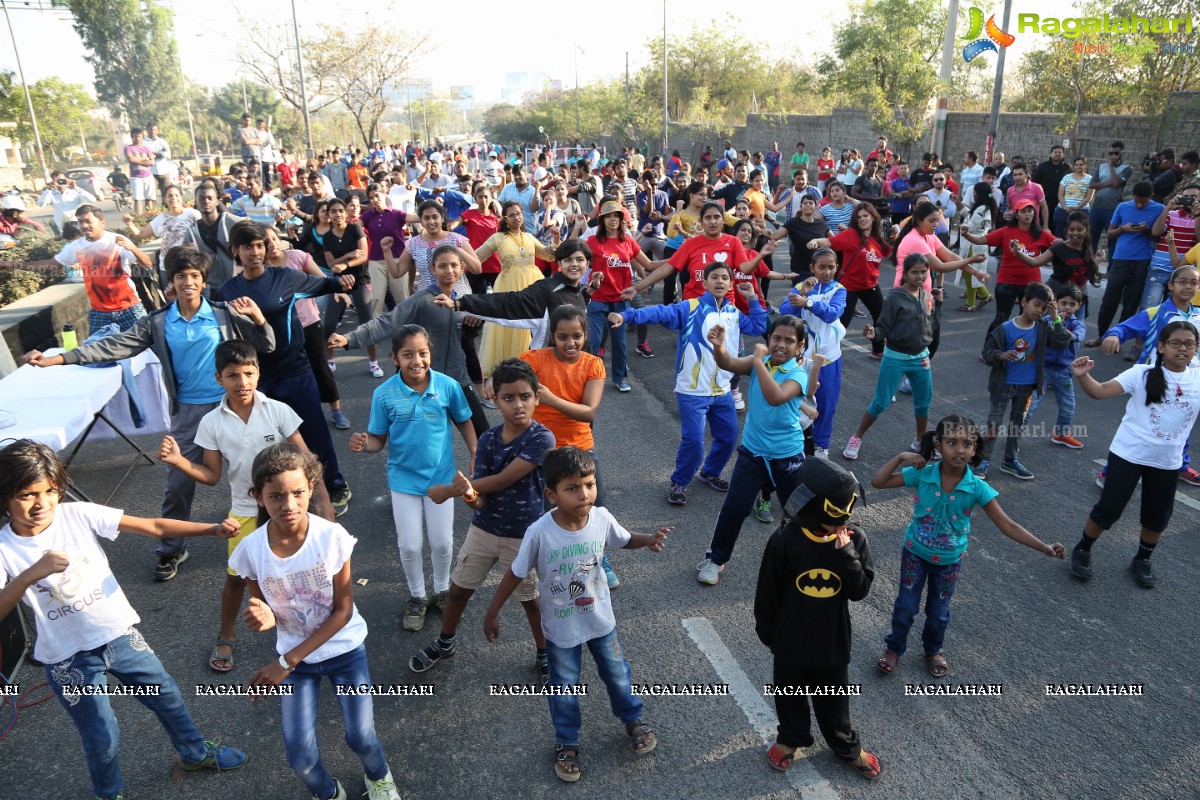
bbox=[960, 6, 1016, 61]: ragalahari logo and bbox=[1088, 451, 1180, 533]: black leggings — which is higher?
bbox=[960, 6, 1016, 61]: ragalahari logo

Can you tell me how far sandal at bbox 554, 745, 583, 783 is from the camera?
3307mm

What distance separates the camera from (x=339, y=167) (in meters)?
19.7

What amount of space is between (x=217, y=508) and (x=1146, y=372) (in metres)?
6.15

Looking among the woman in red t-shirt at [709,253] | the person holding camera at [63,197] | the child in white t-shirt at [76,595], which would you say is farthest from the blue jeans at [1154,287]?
the person holding camera at [63,197]

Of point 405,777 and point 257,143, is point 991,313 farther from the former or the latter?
point 257,143

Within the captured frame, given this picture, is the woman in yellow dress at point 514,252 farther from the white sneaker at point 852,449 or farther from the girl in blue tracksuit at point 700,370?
the white sneaker at point 852,449

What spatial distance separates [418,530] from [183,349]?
188 centimetres

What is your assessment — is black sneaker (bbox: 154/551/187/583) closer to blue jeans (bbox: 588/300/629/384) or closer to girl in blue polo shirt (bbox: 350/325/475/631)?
girl in blue polo shirt (bbox: 350/325/475/631)

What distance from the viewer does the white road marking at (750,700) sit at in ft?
10.8

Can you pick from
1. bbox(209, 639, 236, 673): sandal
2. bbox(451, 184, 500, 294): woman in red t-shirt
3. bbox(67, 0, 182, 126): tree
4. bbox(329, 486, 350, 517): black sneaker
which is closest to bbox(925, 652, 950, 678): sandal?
bbox(209, 639, 236, 673): sandal

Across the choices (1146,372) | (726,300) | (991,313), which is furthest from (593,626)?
(991,313)

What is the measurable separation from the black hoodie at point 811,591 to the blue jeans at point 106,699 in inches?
94.7

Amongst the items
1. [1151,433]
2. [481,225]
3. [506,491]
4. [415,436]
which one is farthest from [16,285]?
[1151,433]

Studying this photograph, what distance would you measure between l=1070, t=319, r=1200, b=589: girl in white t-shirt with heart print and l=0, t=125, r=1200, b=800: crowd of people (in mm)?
16
